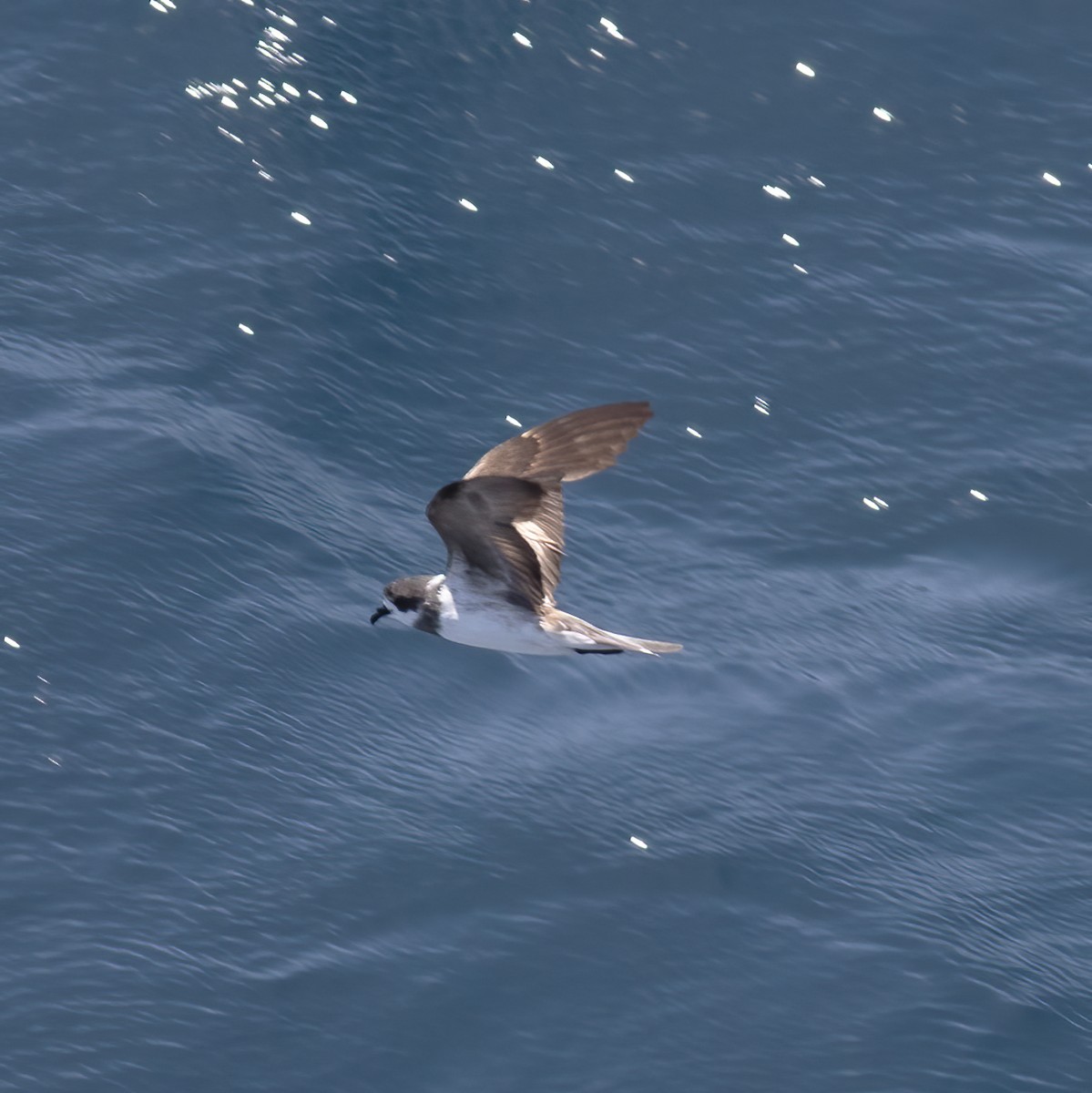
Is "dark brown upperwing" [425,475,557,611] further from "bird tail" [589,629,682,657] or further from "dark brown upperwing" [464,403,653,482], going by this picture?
"bird tail" [589,629,682,657]

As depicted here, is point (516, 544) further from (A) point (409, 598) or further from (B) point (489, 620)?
(A) point (409, 598)

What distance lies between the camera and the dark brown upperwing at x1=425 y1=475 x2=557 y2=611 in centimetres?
1502

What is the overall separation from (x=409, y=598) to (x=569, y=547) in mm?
8886

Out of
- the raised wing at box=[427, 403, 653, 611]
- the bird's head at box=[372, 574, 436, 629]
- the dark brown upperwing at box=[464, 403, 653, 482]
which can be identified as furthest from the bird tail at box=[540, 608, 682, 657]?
the dark brown upperwing at box=[464, 403, 653, 482]

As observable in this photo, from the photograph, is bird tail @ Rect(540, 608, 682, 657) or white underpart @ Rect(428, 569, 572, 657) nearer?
bird tail @ Rect(540, 608, 682, 657)

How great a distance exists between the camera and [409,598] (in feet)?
56.7

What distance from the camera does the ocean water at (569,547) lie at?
2309 cm

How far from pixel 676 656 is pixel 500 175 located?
7.55 metres

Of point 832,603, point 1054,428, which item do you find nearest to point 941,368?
point 1054,428

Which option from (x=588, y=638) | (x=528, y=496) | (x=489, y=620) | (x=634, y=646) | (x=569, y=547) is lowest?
(x=569, y=547)

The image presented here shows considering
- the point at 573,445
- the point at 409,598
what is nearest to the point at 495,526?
the point at 573,445

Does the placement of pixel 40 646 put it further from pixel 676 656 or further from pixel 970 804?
pixel 970 804

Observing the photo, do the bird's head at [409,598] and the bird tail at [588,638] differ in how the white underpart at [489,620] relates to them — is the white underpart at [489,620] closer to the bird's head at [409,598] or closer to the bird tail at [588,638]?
the bird tail at [588,638]

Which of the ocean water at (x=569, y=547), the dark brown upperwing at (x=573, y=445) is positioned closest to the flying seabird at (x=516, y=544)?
the dark brown upperwing at (x=573, y=445)
